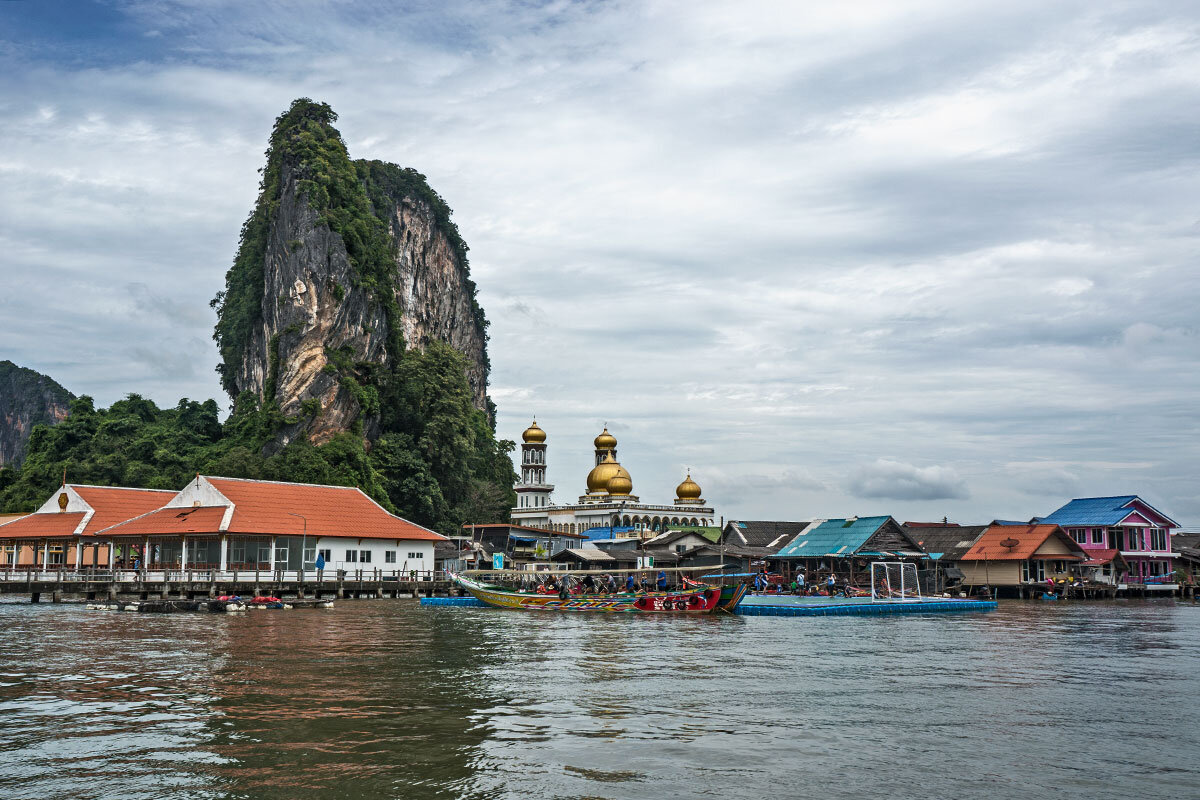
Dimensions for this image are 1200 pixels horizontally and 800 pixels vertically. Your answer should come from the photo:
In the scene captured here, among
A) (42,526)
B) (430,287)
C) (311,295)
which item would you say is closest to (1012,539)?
(311,295)

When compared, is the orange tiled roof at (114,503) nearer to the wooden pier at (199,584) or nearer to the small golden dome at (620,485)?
the wooden pier at (199,584)

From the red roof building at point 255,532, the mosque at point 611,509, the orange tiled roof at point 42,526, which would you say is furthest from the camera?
the mosque at point 611,509

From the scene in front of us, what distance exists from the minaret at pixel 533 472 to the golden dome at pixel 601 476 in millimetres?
9884

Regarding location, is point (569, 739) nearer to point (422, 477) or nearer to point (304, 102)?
point (422, 477)

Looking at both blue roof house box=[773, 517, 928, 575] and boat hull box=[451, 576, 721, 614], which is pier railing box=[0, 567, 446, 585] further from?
blue roof house box=[773, 517, 928, 575]

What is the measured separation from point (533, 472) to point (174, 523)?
58.1 meters

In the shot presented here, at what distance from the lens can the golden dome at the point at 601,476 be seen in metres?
91.1

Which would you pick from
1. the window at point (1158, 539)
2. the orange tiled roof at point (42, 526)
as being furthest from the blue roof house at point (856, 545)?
the orange tiled roof at point (42, 526)

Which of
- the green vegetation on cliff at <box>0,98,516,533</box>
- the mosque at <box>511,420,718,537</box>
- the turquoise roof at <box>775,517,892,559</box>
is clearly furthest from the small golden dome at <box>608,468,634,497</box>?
the turquoise roof at <box>775,517,892,559</box>

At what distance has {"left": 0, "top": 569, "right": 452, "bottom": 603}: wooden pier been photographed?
43.0 metres

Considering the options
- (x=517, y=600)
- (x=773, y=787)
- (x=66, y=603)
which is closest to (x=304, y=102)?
(x=66, y=603)

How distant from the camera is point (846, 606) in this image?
40.5m

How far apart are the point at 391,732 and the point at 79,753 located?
12.7ft

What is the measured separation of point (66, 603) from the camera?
45250 millimetres
